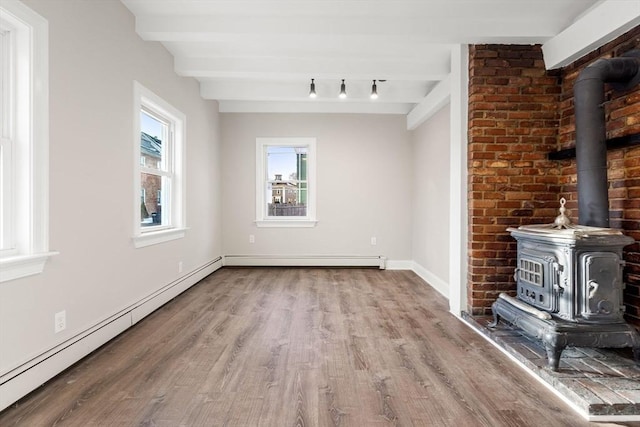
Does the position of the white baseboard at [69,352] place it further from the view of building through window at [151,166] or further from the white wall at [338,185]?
the white wall at [338,185]

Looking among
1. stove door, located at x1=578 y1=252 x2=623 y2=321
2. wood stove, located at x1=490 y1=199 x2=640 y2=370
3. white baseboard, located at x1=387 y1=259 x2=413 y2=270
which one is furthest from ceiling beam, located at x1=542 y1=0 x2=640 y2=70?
white baseboard, located at x1=387 y1=259 x2=413 y2=270

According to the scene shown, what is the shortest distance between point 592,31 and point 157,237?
4038 mm

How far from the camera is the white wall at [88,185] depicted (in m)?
2.00

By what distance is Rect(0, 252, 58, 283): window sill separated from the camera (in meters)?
1.76

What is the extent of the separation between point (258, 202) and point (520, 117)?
150 inches

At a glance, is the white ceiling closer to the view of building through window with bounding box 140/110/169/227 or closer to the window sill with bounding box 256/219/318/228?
the view of building through window with bounding box 140/110/169/227

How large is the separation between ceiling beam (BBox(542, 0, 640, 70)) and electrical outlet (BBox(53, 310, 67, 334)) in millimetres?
4084

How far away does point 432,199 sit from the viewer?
4.68m

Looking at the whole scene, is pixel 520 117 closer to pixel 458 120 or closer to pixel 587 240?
pixel 458 120

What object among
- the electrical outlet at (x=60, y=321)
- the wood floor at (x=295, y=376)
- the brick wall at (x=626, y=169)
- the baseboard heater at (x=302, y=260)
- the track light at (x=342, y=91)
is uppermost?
the track light at (x=342, y=91)

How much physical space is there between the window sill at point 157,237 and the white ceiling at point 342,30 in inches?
69.3

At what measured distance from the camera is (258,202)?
565 centimetres

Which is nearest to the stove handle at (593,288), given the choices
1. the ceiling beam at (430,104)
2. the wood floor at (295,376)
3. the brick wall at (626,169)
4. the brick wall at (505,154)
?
the brick wall at (626,169)

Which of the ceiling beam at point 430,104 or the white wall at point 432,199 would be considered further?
the white wall at point 432,199
